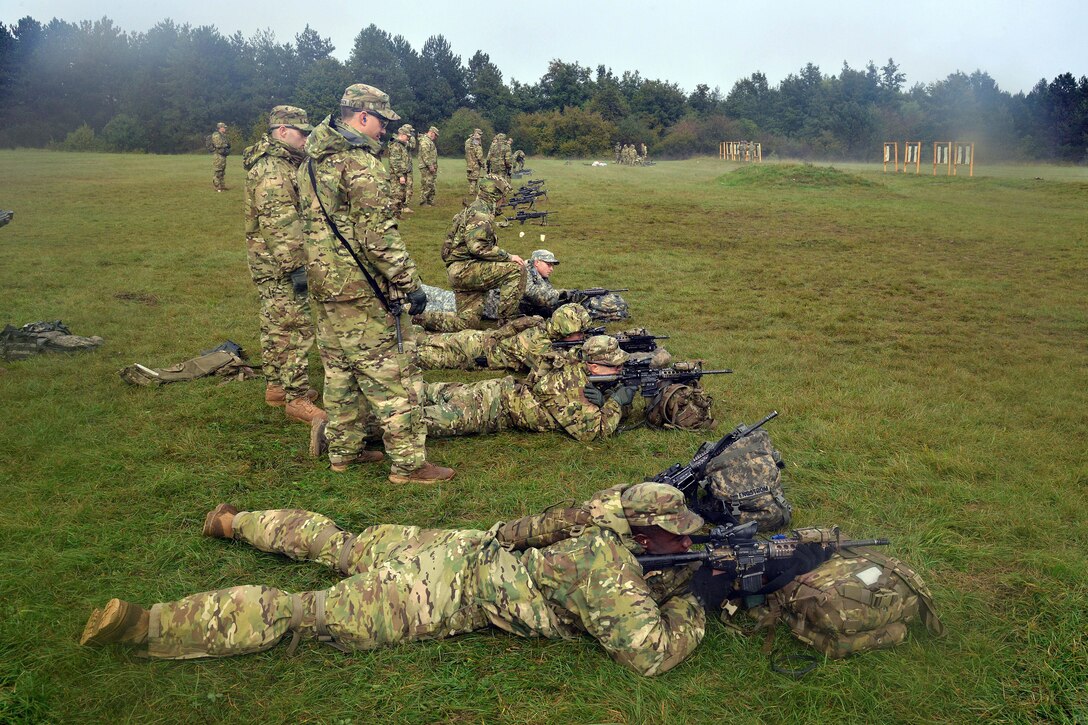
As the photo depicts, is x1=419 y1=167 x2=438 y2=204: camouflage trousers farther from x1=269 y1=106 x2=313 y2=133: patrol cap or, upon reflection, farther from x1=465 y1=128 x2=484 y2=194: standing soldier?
x1=269 y1=106 x2=313 y2=133: patrol cap

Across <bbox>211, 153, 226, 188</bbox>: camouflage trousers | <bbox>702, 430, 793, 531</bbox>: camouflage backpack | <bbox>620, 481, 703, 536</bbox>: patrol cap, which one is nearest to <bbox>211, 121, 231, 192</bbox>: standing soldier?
<bbox>211, 153, 226, 188</bbox>: camouflage trousers

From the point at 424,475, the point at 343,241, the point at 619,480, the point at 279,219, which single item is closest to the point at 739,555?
the point at 619,480

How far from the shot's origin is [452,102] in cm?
6372

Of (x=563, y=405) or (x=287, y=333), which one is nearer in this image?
(x=563, y=405)

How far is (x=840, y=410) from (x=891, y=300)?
18.4 ft

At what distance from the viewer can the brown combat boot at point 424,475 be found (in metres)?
5.65

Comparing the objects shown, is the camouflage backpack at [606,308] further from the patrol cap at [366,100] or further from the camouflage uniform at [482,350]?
the patrol cap at [366,100]

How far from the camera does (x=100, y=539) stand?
4734 millimetres

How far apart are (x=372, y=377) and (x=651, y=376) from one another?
2.83 metres

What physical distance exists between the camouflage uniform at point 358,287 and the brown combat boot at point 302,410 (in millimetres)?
1063

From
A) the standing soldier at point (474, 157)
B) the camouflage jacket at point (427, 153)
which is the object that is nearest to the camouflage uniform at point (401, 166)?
the camouflage jacket at point (427, 153)

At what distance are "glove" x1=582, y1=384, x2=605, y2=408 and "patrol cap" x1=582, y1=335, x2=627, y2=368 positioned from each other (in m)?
0.29

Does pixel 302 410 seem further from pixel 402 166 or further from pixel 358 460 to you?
pixel 402 166

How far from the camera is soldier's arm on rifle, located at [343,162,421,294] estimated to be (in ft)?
17.0
